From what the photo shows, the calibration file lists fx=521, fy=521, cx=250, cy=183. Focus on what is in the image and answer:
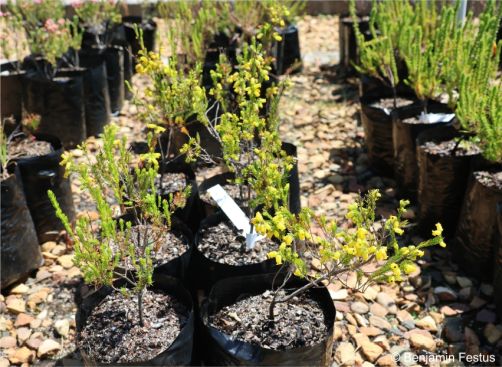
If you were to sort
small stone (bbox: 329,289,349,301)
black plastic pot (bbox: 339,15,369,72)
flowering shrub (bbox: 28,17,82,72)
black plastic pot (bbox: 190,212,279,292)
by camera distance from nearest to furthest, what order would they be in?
black plastic pot (bbox: 190,212,279,292) → small stone (bbox: 329,289,349,301) → flowering shrub (bbox: 28,17,82,72) → black plastic pot (bbox: 339,15,369,72)

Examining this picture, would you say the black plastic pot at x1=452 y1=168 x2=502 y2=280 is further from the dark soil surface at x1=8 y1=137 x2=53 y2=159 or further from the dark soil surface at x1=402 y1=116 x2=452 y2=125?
the dark soil surface at x1=8 y1=137 x2=53 y2=159

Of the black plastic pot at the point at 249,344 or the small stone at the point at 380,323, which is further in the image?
the small stone at the point at 380,323

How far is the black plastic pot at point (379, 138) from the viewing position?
339cm

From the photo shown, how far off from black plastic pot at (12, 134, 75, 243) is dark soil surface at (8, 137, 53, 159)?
7cm

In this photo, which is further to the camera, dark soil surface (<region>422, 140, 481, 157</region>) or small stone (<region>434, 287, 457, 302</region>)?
dark soil surface (<region>422, 140, 481, 157</region>)

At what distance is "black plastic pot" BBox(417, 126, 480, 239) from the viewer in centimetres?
271

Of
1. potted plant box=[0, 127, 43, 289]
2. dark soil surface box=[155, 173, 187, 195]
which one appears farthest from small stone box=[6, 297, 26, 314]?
dark soil surface box=[155, 173, 187, 195]

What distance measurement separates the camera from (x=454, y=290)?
2.55 meters

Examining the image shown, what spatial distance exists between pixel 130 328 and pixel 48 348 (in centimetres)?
64

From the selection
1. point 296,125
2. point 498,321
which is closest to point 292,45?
point 296,125

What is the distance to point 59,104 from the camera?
3.75 meters

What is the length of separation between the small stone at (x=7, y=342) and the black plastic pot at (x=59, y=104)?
1.79 m

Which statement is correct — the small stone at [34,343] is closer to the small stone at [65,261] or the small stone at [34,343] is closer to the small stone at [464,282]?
the small stone at [65,261]

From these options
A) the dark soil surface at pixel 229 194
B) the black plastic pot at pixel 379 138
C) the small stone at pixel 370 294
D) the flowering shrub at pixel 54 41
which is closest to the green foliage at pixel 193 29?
the flowering shrub at pixel 54 41
